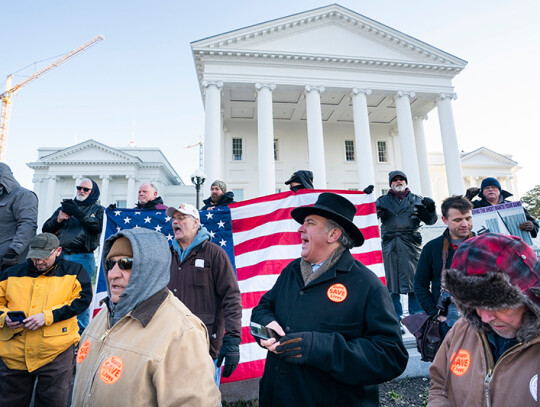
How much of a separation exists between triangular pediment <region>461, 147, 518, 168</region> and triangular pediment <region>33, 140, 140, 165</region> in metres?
40.5

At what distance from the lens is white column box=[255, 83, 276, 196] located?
2217cm

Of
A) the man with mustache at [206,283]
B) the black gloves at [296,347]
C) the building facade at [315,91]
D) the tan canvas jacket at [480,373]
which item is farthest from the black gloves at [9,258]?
the building facade at [315,91]

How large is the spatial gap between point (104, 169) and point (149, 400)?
4314 centimetres

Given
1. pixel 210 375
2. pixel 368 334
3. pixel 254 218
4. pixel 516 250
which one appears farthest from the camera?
pixel 254 218

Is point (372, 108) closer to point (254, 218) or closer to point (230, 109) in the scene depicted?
point (230, 109)

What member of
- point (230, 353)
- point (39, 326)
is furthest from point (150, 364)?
point (39, 326)

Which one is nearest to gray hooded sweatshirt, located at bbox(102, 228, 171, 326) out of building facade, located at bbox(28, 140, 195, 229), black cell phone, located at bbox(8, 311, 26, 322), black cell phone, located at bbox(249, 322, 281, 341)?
black cell phone, located at bbox(249, 322, 281, 341)

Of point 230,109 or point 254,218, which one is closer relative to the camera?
point 254,218

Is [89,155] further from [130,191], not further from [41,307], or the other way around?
[41,307]

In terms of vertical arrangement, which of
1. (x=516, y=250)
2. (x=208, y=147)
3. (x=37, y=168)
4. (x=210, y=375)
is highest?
(x=37, y=168)

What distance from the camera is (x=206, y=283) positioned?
3.31 metres

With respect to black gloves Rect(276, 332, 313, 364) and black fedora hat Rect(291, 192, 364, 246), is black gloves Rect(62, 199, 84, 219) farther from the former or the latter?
black gloves Rect(276, 332, 313, 364)

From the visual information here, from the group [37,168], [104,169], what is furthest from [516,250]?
[37,168]

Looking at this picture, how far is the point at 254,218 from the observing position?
16.3ft
